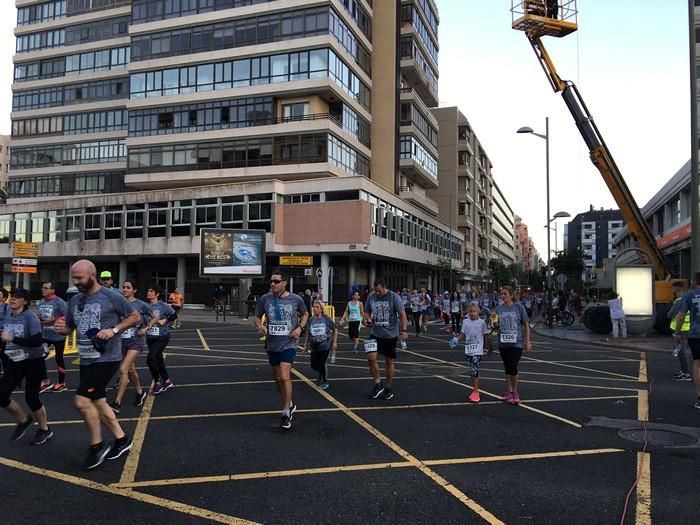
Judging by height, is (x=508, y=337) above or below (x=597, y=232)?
below

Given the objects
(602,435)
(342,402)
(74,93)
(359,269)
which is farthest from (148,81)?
(602,435)

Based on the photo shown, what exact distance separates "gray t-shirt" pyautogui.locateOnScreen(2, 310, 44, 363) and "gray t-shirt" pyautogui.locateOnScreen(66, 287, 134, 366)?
104 centimetres

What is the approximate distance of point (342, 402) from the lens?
782cm

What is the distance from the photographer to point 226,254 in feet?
103

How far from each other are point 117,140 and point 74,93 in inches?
306

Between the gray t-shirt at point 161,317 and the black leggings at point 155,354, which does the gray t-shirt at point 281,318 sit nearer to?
the gray t-shirt at point 161,317

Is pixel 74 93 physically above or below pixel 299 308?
above

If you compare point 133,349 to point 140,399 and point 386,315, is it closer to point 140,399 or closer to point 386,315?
point 140,399

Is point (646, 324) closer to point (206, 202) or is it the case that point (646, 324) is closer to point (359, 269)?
point (359, 269)

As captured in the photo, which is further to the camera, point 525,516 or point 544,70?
point 544,70

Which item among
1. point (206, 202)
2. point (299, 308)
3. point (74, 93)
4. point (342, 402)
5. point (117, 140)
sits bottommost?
point (342, 402)

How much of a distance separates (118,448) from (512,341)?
529cm

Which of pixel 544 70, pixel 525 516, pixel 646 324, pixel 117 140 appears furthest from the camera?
pixel 117 140

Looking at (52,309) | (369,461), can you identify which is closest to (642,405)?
(369,461)
